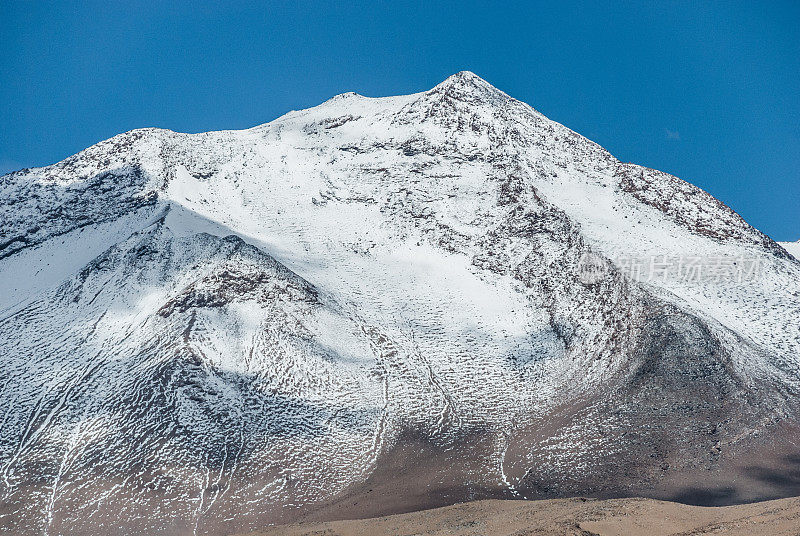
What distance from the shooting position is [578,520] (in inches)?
716

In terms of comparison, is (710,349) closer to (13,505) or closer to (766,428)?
(766,428)

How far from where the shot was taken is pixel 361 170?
5784 cm

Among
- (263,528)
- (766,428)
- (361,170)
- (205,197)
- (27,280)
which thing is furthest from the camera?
(361,170)

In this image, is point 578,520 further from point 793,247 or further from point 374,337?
point 793,247

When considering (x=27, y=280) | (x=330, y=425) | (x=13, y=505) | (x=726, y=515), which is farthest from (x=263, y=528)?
(x=27, y=280)

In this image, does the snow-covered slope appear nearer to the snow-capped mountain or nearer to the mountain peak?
the snow-capped mountain

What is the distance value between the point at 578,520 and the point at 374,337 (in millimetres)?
21834

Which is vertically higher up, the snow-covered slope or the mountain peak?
the mountain peak

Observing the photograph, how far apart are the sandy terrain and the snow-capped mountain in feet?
6.75

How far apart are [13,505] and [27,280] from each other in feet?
70.1

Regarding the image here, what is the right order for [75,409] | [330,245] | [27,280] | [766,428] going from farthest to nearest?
[330,245] → [27,280] → [75,409] → [766,428]

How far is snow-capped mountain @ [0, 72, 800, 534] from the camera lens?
2800cm

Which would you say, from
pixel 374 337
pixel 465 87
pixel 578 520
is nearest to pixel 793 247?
pixel 465 87

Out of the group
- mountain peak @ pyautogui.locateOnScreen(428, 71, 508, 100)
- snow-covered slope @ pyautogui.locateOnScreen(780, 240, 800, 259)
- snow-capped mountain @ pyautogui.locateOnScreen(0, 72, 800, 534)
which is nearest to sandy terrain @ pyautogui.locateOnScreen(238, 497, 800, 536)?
snow-capped mountain @ pyautogui.locateOnScreen(0, 72, 800, 534)
